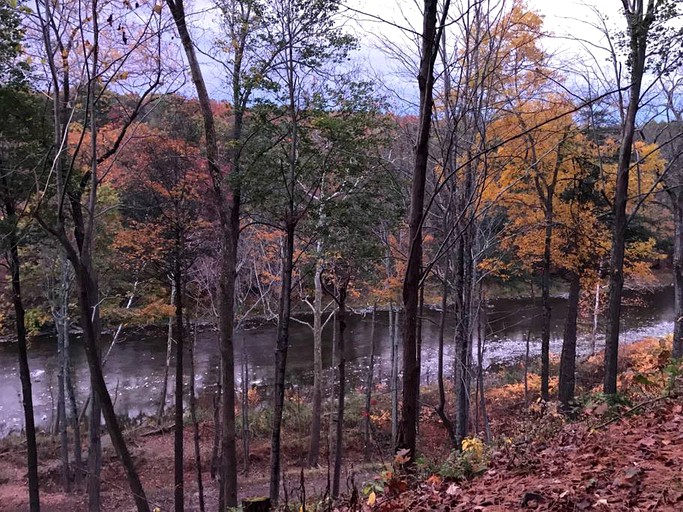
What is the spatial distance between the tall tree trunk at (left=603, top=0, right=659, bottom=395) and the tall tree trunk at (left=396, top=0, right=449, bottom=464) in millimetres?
3752

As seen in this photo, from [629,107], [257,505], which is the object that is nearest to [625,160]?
[629,107]

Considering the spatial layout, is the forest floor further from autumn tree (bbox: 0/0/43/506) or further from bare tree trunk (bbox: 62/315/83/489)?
bare tree trunk (bbox: 62/315/83/489)

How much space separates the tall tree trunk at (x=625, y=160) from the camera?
6074mm

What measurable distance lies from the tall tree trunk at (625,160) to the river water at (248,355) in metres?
9.95

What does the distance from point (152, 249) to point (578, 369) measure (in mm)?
16118

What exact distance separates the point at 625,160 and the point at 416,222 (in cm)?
446

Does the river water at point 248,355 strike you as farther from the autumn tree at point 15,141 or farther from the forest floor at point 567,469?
the forest floor at point 567,469

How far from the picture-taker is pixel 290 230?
8242 mm

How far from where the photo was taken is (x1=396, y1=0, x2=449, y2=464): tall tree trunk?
3229 millimetres

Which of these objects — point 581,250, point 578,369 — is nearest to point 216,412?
point 581,250

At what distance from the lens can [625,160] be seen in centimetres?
642

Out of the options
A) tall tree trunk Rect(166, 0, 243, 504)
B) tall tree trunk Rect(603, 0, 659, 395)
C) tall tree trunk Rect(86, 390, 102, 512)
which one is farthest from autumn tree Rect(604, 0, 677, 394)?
tall tree trunk Rect(86, 390, 102, 512)

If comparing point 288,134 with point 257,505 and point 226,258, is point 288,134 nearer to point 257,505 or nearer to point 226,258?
point 226,258

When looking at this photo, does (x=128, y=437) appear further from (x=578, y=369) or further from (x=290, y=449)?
(x=578, y=369)
